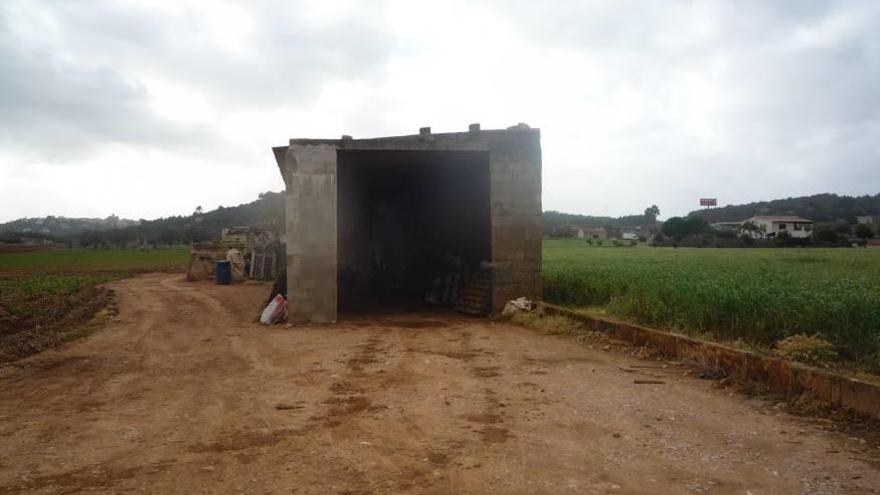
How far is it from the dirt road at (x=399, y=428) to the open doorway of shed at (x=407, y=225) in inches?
254

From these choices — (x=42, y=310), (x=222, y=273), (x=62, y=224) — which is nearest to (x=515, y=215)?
(x=42, y=310)

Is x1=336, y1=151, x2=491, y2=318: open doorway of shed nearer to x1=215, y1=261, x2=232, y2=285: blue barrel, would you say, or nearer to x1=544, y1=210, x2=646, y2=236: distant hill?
x1=215, y1=261, x2=232, y2=285: blue barrel

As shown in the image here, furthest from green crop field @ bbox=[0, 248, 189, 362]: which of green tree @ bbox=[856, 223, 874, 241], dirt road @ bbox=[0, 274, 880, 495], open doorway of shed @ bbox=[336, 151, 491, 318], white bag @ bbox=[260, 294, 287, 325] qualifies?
green tree @ bbox=[856, 223, 874, 241]

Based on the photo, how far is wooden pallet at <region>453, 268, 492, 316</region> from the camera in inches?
549

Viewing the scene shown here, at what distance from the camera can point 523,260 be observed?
13.4 metres

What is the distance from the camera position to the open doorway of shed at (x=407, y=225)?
1590 cm

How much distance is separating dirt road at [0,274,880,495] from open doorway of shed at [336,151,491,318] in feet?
21.2

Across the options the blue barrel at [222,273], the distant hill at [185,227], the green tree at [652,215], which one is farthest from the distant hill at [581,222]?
the blue barrel at [222,273]

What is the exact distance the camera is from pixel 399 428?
553 centimetres

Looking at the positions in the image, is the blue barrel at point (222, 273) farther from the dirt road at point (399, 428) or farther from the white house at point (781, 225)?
the white house at point (781, 225)

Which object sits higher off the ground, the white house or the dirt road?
the white house

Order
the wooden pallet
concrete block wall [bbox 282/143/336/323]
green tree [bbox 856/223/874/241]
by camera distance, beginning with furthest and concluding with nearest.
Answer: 1. green tree [bbox 856/223/874/241]
2. the wooden pallet
3. concrete block wall [bbox 282/143/336/323]

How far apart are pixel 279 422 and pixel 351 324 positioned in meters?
7.18

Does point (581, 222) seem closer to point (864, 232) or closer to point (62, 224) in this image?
point (864, 232)
